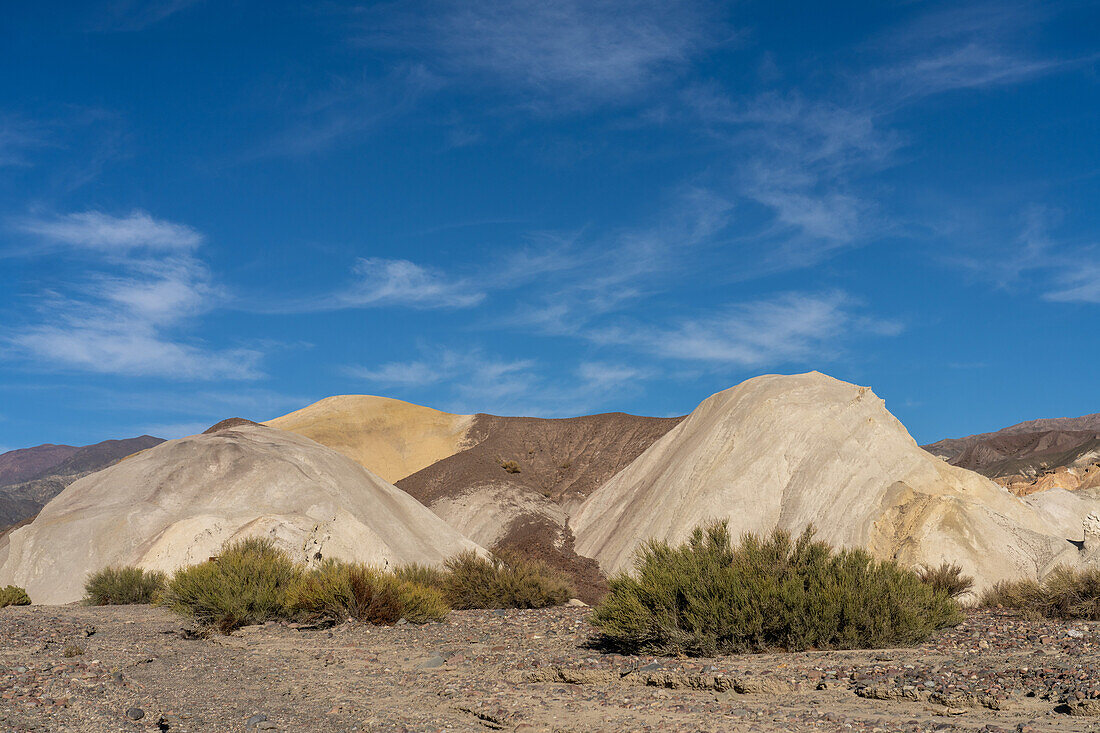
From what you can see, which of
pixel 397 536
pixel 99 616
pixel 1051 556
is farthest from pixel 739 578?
pixel 397 536

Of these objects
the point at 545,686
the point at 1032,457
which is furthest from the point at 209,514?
the point at 1032,457

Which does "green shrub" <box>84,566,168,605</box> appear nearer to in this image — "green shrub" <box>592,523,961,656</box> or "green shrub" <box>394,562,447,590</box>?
"green shrub" <box>394,562,447,590</box>

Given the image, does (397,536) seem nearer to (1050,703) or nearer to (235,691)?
(235,691)

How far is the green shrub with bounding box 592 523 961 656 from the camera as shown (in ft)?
34.0

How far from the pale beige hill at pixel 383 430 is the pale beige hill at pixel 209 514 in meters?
43.4

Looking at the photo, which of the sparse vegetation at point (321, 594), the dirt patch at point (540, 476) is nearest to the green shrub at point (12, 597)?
the sparse vegetation at point (321, 594)

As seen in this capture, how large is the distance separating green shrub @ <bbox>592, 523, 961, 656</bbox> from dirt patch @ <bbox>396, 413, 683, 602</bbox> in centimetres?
2088

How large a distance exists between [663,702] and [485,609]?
36.7 ft

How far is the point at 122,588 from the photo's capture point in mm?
23891

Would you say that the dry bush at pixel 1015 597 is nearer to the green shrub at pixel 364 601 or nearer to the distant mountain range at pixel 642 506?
the distant mountain range at pixel 642 506

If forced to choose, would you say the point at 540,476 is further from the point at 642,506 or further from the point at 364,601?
the point at 364,601

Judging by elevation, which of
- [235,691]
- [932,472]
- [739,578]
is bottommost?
[235,691]

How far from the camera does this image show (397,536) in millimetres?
31469

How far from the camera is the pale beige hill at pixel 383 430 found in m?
82.8
